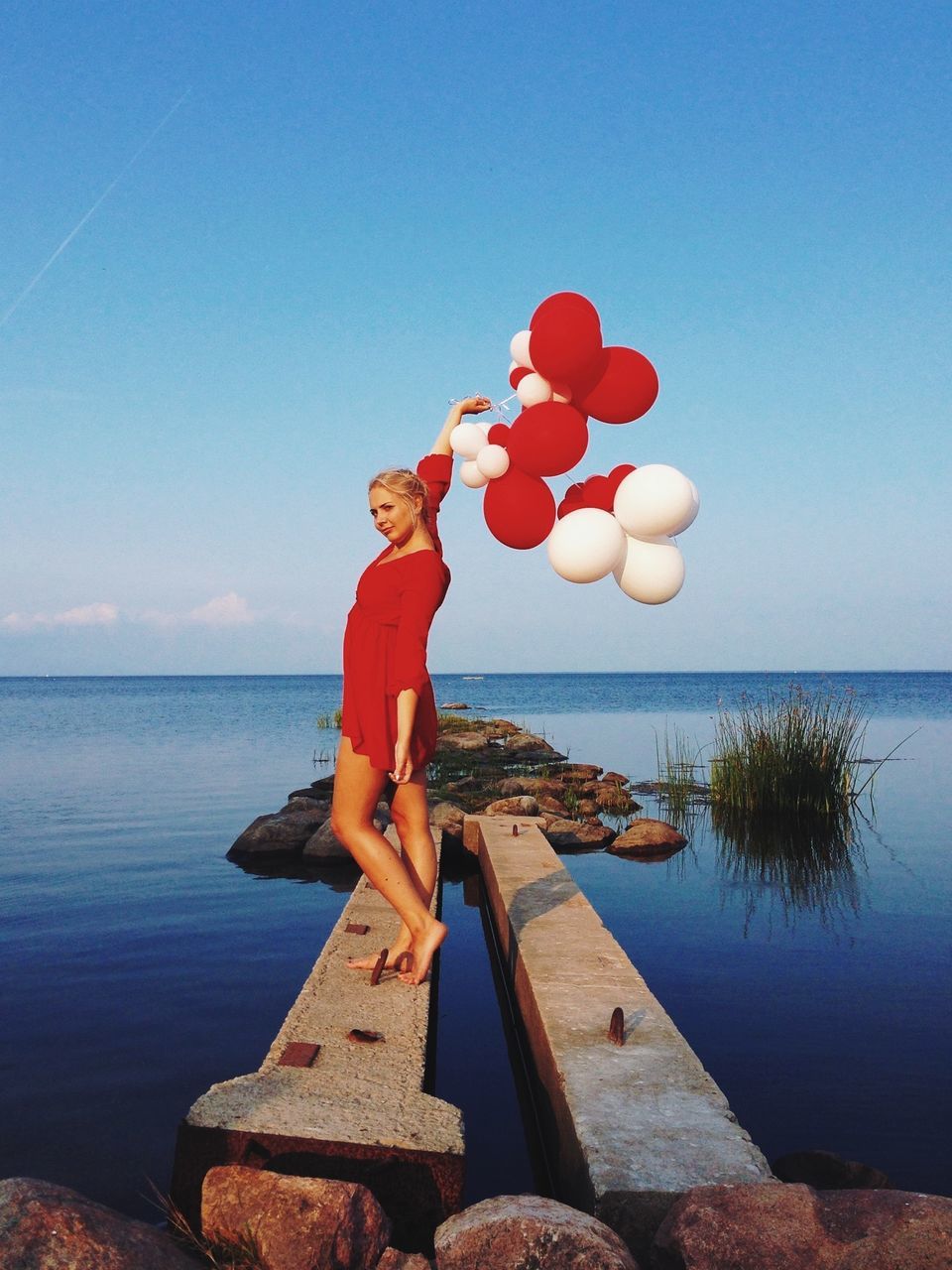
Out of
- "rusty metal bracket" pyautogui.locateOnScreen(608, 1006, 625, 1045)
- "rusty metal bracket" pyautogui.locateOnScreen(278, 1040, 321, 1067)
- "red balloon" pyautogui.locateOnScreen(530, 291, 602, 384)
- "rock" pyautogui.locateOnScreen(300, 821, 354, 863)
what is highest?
"red balloon" pyautogui.locateOnScreen(530, 291, 602, 384)

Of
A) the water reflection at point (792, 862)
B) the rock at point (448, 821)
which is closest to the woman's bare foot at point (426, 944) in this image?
the water reflection at point (792, 862)

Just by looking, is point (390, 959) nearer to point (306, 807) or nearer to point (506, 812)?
point (306, 807)

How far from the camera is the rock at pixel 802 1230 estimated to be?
7.00 feet

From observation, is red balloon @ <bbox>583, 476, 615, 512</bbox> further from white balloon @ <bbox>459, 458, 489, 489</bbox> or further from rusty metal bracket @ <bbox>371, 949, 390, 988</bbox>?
rusty metal bracket @ <bbox>371, 949, 390, 988</bbox>

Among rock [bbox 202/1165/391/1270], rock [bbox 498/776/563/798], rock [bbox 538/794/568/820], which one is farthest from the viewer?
rock [bbox 498/776/563/798]

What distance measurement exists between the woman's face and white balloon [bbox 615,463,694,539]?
1.11 m

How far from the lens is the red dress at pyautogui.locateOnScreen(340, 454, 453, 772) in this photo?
12.3ft

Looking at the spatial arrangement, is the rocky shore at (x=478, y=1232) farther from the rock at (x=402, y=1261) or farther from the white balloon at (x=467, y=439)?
the white balloon at (x=467, y=439)

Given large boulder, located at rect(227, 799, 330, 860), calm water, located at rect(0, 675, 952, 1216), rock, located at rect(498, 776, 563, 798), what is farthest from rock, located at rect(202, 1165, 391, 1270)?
rock, located at rect(498, 776, 563, 798)

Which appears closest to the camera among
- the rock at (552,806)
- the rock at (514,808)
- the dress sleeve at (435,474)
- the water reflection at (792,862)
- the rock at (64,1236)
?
the rock at (64,1236)

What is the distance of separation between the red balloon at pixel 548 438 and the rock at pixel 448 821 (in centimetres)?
583

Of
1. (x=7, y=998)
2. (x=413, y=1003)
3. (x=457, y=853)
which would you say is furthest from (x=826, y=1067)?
(x=457, y=853)

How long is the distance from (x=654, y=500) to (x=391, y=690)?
4.99 ft

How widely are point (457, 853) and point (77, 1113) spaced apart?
5.83 meters
